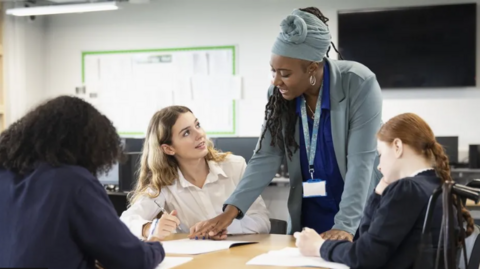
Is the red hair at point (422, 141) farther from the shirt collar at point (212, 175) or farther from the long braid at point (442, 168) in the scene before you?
the shirt collar at point (212, 175)

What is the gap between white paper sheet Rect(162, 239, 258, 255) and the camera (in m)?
2.02

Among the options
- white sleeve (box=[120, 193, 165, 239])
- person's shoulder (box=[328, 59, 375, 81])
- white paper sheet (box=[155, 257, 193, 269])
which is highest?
person's shoulder (box=[328, 59, 375, 81])

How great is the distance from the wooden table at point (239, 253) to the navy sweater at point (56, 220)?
1.32ft

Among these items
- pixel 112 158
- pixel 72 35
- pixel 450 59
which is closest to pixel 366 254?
pixel 112 158

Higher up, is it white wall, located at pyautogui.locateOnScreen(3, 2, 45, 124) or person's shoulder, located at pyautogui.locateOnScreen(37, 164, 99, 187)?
white wall, located at pyautogui.locateOnScreen(3, 2, 45, 124)

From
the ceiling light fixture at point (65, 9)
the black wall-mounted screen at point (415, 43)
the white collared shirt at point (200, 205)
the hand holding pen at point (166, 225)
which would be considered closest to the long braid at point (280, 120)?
the white collared shirt at point (200, 205)

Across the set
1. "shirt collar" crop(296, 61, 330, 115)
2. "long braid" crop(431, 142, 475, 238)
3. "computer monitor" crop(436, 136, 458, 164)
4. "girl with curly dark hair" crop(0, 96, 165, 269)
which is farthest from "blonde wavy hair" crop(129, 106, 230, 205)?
"computer monitor" crop(436, 136, 458, 164)

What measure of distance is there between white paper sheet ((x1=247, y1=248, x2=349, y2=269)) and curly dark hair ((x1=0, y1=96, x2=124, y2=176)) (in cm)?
62

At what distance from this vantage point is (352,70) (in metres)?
2.25

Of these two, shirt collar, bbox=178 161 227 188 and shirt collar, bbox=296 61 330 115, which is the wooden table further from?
shirt collar, bbox=296 61 330 115

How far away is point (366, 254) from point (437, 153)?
0.37m

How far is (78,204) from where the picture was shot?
4.60 feet

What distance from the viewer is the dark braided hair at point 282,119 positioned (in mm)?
2311

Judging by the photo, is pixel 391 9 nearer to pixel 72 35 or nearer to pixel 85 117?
pixel 72 35
